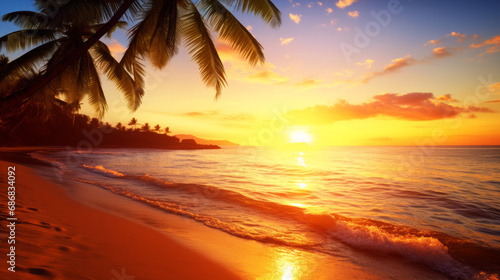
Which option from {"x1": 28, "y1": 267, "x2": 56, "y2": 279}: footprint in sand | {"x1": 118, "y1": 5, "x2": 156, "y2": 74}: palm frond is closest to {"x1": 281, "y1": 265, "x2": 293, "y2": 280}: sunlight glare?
{"x1": 28, "y1": 267, "x2": 56, "y2": 279}: footprint in sand

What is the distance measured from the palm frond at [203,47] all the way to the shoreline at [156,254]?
13.8 feet

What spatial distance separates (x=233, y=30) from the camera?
6.58 m

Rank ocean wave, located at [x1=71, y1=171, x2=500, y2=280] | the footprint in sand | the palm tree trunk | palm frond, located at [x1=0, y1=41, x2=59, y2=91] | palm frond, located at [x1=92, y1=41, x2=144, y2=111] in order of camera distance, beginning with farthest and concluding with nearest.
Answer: palm frond, located at [x1=92, y1=41, x2=144, y2=111] < palm frond, located at [x1=0, y1=41, x2=59, y2=91] < ocean wave, located at [x1=71, y1=171, x2=500, y2=280] < the palm tree trunk < the footprint in sand

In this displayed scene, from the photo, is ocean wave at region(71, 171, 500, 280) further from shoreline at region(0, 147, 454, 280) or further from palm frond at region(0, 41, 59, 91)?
palm frond at region(0, 41, 59, 91)

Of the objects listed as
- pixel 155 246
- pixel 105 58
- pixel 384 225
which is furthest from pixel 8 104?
pixel 384 225

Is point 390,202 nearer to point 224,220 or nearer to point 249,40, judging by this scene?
point 224,220

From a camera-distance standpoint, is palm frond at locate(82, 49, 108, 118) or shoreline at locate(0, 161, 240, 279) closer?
shoreline at locate(0, 161, 240, 279)

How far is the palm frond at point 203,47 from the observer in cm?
650

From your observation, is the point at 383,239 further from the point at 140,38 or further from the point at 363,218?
the point at 140,38

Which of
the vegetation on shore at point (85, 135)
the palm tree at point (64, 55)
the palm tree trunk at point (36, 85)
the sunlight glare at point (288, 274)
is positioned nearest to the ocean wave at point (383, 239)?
the sunlight glare at point (288, 274)

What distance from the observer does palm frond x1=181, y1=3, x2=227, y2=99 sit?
650cm

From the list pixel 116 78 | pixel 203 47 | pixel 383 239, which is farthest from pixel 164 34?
pixel 383 239

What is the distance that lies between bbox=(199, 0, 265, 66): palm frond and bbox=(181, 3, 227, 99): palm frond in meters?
0.37

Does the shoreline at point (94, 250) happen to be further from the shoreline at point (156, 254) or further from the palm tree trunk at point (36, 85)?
the palm tree trunk at point (36, 85)
